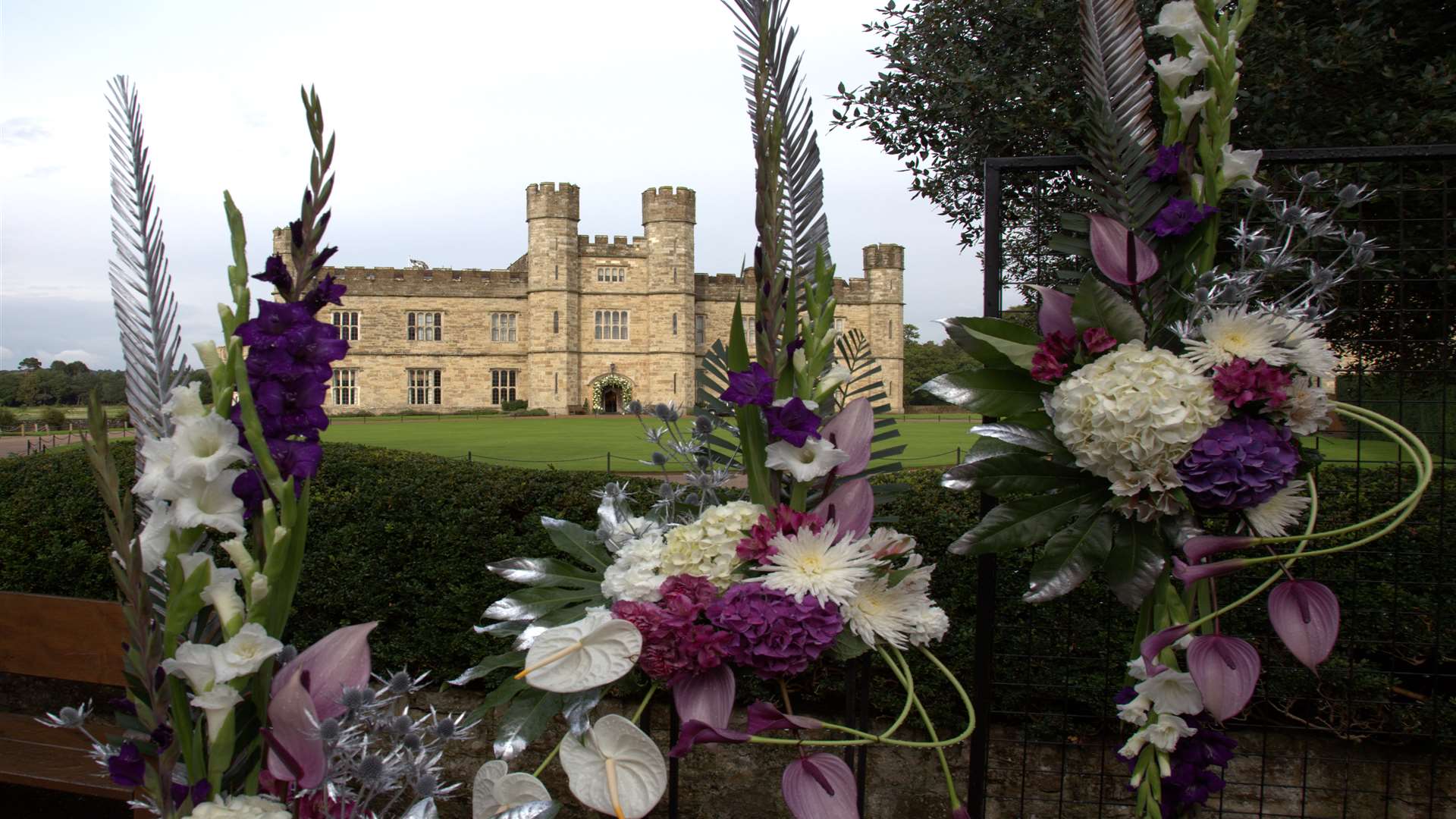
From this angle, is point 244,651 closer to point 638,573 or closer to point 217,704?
point 217,704

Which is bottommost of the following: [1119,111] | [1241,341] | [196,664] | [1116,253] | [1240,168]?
[196,664]

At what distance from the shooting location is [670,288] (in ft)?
109

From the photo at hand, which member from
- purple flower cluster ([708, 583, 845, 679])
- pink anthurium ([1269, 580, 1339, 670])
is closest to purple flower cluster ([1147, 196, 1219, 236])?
pink anthurium ([1269, 580, 1339, 670])

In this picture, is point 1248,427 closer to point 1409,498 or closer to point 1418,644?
point 1409,498

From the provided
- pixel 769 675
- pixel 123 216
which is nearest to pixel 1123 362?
pixel 769 675

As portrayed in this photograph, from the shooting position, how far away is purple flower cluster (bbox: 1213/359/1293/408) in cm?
127

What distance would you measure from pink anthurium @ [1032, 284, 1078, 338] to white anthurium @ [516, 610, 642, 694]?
0.90 meters

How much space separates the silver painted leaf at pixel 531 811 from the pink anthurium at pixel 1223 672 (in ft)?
2.92

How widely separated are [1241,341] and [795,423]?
73cm

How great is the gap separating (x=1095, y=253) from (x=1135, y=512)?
1.41 feet

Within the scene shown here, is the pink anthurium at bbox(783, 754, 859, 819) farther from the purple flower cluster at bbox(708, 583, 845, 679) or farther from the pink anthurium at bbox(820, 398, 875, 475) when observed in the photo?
the pink anthurium at bbox(820, 398, 875, 475)

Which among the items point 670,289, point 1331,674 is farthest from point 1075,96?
point 670,289

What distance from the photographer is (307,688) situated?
35.9 inches

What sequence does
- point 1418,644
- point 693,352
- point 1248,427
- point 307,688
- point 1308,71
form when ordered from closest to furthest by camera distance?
point 307,688 < point 1248,427 < point 1418,644 < point 1308,71 < point 693,352
